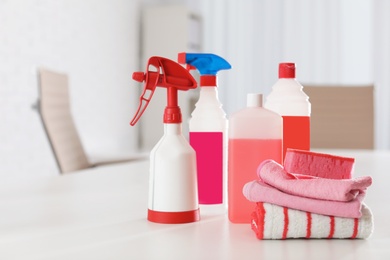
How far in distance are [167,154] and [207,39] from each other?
14.3 ft

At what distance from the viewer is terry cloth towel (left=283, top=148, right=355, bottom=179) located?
72 cm

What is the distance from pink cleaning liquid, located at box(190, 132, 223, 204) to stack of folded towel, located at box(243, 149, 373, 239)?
0.46ft

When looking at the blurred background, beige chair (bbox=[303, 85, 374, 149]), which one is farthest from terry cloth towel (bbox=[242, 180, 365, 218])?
the blurred background

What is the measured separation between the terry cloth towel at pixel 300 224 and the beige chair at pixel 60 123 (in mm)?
1540

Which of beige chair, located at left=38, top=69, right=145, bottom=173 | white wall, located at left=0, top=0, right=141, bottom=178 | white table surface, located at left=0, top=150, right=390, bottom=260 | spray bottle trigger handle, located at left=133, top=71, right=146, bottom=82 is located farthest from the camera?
white wall, located at left=0, top=0, right=141, bottom=178

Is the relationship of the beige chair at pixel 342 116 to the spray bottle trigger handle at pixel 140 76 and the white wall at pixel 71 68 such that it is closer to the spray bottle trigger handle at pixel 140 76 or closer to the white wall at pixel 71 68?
the white wall at pixel 71 68

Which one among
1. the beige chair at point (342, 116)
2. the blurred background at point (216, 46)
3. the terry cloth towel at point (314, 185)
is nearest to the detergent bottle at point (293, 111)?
the terry cloth towel at point (314, 185)

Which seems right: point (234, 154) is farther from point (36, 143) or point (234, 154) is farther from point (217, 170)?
point (36, 143)

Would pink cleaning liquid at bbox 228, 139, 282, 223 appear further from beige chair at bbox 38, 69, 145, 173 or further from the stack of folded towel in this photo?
beige chair at bbox 38, 69, 145, 173

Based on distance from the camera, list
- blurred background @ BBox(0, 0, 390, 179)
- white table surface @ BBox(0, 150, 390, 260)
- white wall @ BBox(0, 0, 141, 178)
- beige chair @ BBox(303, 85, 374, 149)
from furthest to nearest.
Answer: blurred background @ BBox(0, 0, 390, 179), white wall @ BBox(0, 0, 141, 178), beige chair @ BBox(303, 85, 374, 149), white table surface @ BBox(0, 150, 390, 260)

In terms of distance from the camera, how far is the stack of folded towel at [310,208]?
0.66 m

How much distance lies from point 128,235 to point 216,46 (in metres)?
4.35

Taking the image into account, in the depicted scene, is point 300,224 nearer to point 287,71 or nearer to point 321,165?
point 321,165

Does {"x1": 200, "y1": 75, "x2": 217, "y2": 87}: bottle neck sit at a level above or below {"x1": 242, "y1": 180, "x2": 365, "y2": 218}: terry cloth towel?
above
